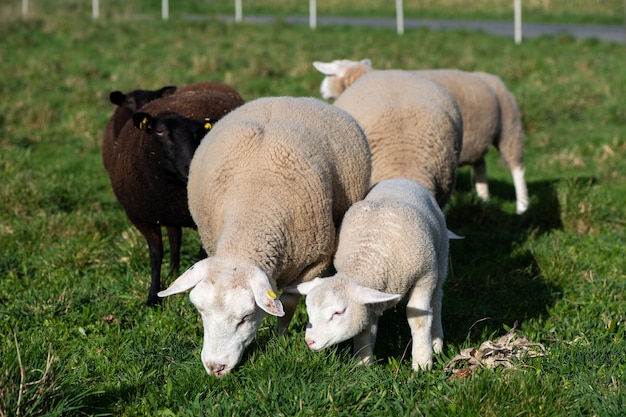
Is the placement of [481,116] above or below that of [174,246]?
above

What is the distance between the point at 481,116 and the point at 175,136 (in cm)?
323

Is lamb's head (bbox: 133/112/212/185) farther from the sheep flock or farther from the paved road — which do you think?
the paved road

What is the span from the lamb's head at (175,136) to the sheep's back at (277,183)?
474 millimetres

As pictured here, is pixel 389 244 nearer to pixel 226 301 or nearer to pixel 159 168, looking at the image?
pixel 226 301

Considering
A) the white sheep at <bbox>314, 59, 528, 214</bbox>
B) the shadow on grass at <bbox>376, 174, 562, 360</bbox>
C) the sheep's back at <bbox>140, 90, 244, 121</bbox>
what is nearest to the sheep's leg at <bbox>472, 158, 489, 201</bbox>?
the white sheep at <bbox>314, 59, 528, 214</bbox>

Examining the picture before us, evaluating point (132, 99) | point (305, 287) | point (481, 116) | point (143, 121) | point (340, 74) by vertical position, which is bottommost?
point (305, 287)

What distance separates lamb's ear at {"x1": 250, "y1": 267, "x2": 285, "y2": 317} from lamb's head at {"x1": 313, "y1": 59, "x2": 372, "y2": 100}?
4.23m

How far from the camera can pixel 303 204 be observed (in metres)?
3.97

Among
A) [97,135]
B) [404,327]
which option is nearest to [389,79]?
[404,327]

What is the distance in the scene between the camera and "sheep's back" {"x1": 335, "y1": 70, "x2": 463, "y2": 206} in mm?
5191

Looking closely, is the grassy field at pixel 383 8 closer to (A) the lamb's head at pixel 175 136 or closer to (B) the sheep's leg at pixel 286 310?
(A) the lamb's head at pixel 175 136

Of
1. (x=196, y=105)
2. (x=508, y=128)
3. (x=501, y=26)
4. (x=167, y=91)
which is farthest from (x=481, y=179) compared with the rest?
(x=501, y=26)

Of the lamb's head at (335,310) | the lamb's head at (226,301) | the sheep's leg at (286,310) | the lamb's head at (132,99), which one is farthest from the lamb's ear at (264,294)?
the lamb's head at (132,99)

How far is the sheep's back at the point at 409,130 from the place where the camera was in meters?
5.19
